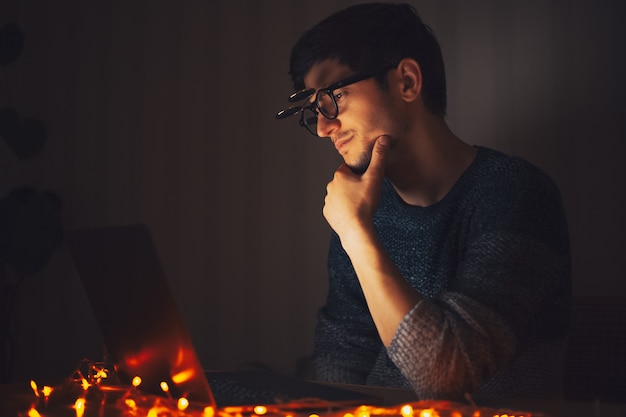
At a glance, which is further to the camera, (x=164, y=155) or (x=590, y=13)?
(x=164, y=155)

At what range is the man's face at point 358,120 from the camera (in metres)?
1.48

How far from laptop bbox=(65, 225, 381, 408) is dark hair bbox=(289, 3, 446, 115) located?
701 millimetres

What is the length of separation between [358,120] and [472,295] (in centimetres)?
48

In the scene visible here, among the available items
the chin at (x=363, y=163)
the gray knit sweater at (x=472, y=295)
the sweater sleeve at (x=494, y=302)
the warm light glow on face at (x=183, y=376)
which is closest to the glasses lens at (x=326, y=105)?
the chin at (x=363, y=163)

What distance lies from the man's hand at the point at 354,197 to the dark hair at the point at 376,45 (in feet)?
0.72

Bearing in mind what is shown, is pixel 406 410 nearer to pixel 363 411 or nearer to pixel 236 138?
pixel 363 411

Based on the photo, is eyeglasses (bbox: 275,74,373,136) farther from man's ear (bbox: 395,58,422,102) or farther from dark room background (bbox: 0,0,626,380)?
dark room background (bbox: 0,0,626,380)

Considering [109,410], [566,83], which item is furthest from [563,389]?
[109,410]

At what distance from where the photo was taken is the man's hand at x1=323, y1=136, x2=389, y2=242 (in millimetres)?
1286

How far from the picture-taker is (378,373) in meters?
1.55

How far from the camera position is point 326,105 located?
4.91ft

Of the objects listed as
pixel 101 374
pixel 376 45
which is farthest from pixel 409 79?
pixel 101 374

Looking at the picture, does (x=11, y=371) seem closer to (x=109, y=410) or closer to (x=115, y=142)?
(x=115, y=142)

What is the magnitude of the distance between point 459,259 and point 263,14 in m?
1.21
